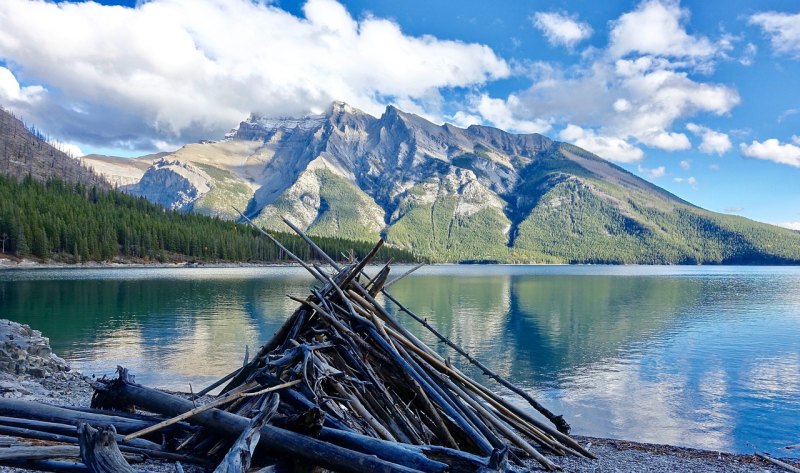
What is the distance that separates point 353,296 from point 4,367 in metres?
17.2

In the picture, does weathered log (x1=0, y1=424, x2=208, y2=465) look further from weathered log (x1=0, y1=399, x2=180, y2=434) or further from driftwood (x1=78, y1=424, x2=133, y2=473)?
driftwood (x1=78, y1=424, x2=133, y2=473)

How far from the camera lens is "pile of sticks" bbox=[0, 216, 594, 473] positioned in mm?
7203

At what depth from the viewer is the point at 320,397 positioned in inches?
336

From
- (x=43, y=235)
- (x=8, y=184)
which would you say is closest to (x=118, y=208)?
(x=8, y=184)

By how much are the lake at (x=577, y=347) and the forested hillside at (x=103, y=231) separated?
61.9 meters

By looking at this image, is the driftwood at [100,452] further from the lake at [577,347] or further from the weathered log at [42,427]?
the lake at [577,347]

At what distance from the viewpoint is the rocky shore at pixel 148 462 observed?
43.5ft

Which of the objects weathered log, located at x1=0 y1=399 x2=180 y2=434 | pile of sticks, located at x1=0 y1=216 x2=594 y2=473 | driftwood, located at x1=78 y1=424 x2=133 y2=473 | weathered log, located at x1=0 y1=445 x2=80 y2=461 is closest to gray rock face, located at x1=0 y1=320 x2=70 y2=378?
pile of sticks, located at x1=0 y1=216 x2=594 y2=473

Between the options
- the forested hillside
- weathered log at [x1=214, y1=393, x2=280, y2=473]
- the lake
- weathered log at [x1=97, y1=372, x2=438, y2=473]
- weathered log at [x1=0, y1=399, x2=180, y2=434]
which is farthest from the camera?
the forested hillside

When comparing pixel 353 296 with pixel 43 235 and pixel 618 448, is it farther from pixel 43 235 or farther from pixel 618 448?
pixel 43 235

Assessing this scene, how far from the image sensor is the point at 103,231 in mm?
147000

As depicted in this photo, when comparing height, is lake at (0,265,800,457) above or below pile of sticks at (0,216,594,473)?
below

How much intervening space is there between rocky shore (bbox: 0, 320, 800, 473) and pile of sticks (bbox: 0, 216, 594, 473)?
0.81 metres

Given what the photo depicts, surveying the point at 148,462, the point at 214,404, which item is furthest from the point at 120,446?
the point at 214,404
